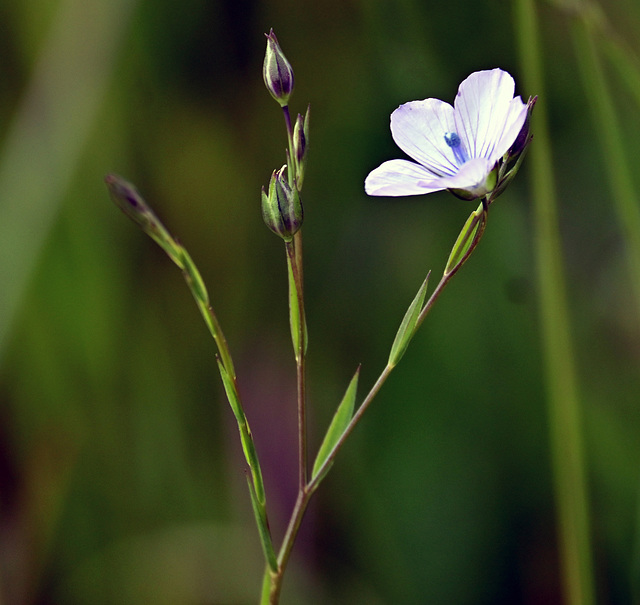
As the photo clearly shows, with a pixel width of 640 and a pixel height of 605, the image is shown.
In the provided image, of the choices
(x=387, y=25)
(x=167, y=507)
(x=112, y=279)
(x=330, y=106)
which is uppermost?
(x=387, y=25)

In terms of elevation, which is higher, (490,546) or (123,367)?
(123,367)

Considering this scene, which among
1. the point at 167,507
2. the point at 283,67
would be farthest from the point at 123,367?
the point at 283,67

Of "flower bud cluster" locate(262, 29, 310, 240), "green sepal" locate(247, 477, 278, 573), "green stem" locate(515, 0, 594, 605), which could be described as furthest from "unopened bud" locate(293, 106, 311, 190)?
"green stem" locate(515, 0, 594, 605)

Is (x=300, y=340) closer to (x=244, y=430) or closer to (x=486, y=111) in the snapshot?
(x=244, y=430)

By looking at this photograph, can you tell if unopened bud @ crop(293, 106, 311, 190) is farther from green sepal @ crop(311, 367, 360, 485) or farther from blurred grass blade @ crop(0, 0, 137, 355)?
blurred grass blade @ crop(0, 0, 137, 355)

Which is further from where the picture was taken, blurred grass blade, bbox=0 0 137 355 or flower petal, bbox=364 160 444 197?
blurred grass blade, bbox=0 0 137 355

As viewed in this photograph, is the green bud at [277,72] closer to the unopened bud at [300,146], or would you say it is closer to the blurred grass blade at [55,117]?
the unopened bud at [300,146]

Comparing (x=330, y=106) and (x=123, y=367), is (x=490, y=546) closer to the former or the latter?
(x=123, y=367)
